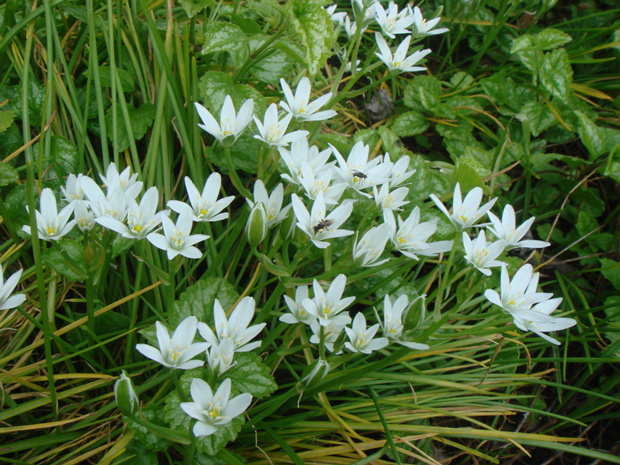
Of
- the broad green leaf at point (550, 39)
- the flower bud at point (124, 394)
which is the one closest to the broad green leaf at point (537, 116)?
the broad green leaf at point (550, 39)

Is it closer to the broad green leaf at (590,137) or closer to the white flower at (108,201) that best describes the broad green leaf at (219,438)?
the white flower at (108,201)

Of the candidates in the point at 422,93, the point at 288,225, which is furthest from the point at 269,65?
the point at 422,93

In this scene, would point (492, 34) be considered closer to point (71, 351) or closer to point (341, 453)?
point (341, 453)

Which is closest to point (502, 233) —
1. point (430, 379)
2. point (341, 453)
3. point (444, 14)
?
point (430, 379)

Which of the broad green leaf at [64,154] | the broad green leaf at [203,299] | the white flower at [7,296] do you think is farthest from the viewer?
the broad green leaf at [64,154]

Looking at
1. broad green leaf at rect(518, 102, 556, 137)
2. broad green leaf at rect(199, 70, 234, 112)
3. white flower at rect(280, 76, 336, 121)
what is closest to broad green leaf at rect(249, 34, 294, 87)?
broad green leaf at rect(199, 70, 234, 112)

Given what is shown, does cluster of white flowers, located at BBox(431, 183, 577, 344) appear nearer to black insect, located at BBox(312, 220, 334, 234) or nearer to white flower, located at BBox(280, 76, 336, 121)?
black insect, located at BBox(312, 220, 334, 234)

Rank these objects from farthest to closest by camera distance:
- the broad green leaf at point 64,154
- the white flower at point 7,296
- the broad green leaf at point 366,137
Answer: the broad green leaf at point 366,137, the broad green leaf at point 64,154, the white flower at point 7,296
